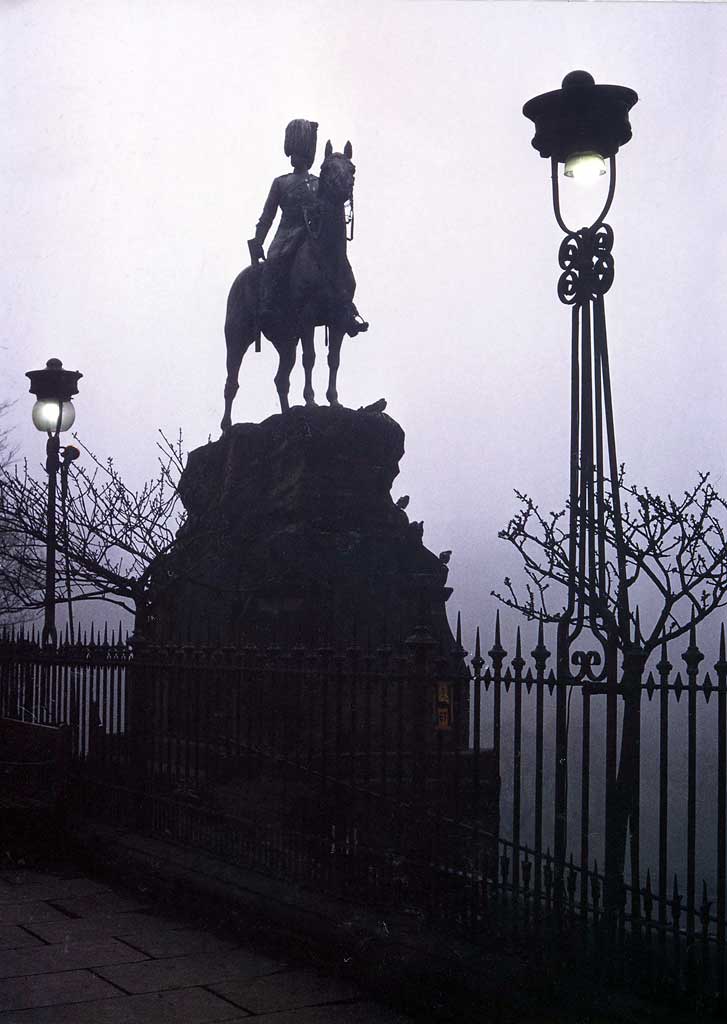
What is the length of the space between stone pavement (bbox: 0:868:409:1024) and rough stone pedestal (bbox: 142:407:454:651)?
6.00 m

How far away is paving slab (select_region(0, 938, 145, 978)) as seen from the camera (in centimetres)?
660

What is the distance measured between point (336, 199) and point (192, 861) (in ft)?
31.1

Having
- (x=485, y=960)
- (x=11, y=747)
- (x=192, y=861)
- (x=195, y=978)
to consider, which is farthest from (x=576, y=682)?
(x=11, y=747)

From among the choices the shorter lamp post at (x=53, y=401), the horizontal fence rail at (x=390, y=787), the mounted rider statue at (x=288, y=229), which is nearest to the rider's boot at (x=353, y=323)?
the mounted rider statue at (x=288, y=229)

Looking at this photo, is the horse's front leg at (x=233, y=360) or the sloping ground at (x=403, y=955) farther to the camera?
the horse's front leg at (x=233, y=360)

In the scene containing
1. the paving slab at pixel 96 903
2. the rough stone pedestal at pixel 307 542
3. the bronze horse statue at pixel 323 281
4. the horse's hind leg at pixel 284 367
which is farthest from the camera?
A: the horse's hind leg at pixel 284 367

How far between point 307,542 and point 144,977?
852 cm

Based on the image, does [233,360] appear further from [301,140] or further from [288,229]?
[301,140]

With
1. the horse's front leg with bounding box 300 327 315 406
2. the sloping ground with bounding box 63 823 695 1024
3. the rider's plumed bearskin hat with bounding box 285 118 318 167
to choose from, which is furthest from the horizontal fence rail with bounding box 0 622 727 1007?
the rider's plumed bearskin hat with bounding box 285 118 318 167

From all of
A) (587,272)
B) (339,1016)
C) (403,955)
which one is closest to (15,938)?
(339,1016)

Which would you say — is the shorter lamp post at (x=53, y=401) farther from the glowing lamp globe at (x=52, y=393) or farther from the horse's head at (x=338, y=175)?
the horse's head at (x=338, y=175)

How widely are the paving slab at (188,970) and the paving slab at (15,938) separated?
2.68 feet

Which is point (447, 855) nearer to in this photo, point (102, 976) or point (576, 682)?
point (576, 682)

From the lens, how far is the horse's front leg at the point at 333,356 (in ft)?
54.1
